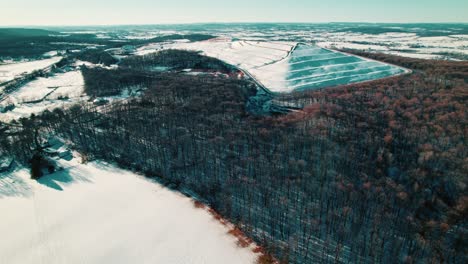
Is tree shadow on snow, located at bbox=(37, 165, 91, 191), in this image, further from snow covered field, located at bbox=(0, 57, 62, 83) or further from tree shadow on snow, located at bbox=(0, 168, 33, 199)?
snow covered field, located at bbox=(0, 57, 62, 83)

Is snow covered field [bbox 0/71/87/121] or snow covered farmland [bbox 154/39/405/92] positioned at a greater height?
snow covered farmland [bbox 154/39/405/92]

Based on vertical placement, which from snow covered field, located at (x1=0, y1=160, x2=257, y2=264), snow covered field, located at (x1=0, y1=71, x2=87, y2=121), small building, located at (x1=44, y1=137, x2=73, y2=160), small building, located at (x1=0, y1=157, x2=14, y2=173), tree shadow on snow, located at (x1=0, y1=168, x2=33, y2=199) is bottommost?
snow covered field, located at (x1=0, y1=160, x2=257, y2=264)

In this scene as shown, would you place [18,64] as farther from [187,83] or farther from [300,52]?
[300,52]

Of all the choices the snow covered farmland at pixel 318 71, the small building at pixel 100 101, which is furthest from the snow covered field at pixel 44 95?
the snow covered farmland at pixel 318 71

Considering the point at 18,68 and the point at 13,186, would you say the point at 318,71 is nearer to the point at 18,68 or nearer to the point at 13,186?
the point at 13,186

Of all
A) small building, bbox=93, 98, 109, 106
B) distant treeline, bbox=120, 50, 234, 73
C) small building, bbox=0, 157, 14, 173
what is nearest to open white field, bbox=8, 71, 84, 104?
small building, bbox=93, 98, 109, 106

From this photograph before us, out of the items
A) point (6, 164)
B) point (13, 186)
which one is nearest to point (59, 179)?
point (13, 186)
